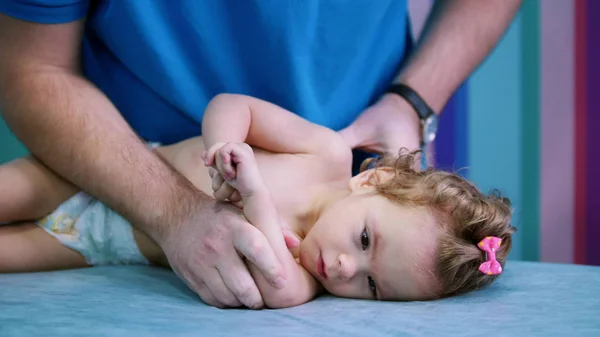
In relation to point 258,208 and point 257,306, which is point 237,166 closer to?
point 258,208

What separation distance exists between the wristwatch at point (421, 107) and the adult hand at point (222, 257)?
2.20 ft

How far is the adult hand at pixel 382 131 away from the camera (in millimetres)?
1544

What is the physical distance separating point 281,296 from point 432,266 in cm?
25

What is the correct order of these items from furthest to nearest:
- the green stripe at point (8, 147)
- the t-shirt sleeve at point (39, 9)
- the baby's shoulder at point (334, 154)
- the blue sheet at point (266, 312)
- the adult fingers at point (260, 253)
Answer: the green stripe at point (8, 147) → the baby's shoulder at point (334, 154) → the t-shirt sleeve at point (39, 9) → the adult fingers at point (260, 253) → the blue sheet at point (266, 312)

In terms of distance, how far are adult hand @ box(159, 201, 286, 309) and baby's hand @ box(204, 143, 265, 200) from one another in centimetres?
5

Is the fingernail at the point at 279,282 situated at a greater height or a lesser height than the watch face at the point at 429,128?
lesser

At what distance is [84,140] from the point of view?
1354 millimetres

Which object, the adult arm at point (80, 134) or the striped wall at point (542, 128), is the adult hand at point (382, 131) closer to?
the adult arm at point (80, 134)

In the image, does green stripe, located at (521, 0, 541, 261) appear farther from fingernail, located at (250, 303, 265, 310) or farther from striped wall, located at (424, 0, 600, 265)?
fingernail, located at (250, 303, 265, 310)

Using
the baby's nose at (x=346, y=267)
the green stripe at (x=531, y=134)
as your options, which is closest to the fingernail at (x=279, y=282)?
the baby's nose at (x=346, y=267)

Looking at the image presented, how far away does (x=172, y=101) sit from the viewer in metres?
1.50

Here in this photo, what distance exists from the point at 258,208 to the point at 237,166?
74 mm

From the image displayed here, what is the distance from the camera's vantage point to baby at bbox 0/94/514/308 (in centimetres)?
115

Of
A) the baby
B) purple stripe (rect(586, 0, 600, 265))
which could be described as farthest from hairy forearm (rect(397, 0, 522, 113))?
purple stripe (rect(586, 0, 600, 265))
